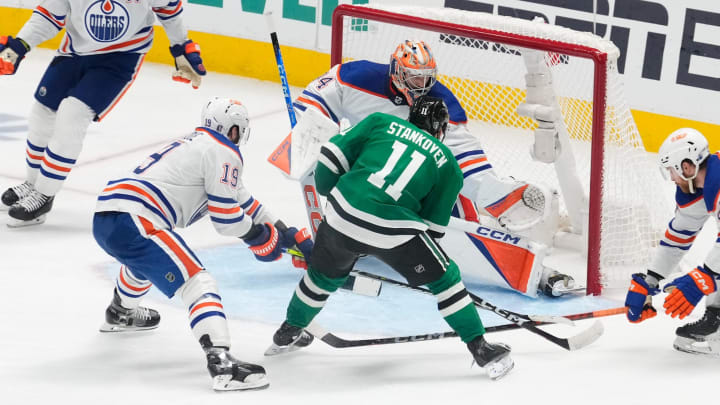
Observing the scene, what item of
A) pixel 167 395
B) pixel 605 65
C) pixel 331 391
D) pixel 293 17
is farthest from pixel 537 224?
pixel 293 17

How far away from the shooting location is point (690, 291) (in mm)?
3697

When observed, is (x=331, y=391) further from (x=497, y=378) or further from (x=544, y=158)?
(x=544, y=158)

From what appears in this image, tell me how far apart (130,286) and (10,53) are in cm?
160

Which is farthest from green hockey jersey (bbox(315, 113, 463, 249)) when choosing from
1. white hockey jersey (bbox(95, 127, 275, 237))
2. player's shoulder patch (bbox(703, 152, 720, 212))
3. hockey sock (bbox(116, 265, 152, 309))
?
player's shoulder patch (bbox(703, 152, 720, 212))

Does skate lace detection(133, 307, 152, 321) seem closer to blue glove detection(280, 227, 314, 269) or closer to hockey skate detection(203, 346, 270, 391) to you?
blue glove detection(280, 227, 314, 269)

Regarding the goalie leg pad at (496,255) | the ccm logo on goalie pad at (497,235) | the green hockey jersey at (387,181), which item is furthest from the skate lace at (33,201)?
the green hockey jersey at (387,181)

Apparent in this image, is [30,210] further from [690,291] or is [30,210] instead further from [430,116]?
[690,291]

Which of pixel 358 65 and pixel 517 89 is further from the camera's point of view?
pixel 517 89

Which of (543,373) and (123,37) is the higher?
(123,37)

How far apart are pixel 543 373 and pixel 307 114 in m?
1.48

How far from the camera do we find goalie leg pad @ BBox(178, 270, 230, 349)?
11.3ft

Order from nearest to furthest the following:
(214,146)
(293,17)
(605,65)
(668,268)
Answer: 1. (214,146)
2. (668,268)
3. (605,65)
4. (293,17)

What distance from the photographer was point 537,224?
4.76 metres

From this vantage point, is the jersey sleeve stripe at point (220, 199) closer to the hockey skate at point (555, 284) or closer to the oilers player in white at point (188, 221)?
the oilers player in white at point (188, 221)
